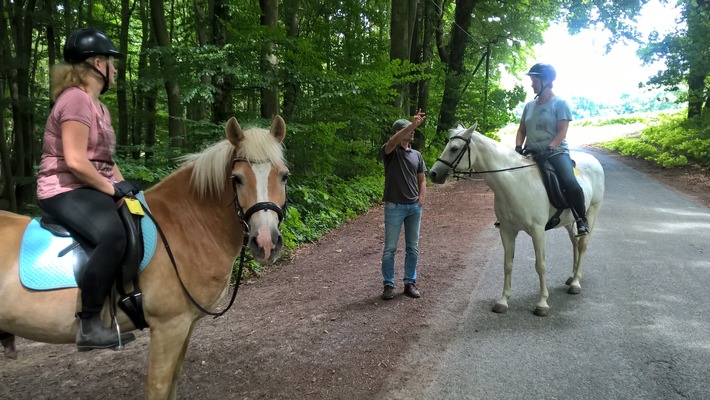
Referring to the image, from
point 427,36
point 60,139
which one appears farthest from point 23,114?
point 427,36

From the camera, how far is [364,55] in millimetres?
10281

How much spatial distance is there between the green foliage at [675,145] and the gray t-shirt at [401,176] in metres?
16.5

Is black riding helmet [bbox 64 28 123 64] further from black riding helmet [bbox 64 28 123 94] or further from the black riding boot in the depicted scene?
the black riding boot

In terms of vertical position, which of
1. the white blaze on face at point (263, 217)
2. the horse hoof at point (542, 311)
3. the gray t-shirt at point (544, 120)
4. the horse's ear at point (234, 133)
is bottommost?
the horse hoof at point (542, 311)

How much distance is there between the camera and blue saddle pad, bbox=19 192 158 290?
2188mm

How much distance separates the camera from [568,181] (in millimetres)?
4875

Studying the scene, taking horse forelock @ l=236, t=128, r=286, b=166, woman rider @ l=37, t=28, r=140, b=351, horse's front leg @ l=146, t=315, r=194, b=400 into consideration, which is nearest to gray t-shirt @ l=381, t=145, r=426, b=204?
horse forelock @ l=236, t=128, r=286, b=166

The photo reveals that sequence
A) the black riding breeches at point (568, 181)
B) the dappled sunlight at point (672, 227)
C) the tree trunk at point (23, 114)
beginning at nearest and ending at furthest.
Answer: the black riding breeches at point (568, 181) → the dappled sunlight at point (672, 227) → the tree trunk at point (23, 114)

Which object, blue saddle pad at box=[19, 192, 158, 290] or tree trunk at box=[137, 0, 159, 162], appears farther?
tree trunk at box=[137, 0, 159, 162]

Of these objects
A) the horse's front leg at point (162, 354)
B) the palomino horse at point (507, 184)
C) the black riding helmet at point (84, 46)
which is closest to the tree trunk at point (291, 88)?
the palomino horse at point (507, 184)

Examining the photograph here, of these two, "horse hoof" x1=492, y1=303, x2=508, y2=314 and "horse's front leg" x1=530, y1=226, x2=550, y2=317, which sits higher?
"horse's front leg" x1=530, y1=226, x2=550, y2=317

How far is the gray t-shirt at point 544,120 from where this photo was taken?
16.0 ft

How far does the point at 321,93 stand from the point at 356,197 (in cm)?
392

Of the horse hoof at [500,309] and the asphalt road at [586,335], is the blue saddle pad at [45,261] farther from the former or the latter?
the horse hoof at [500,309]
